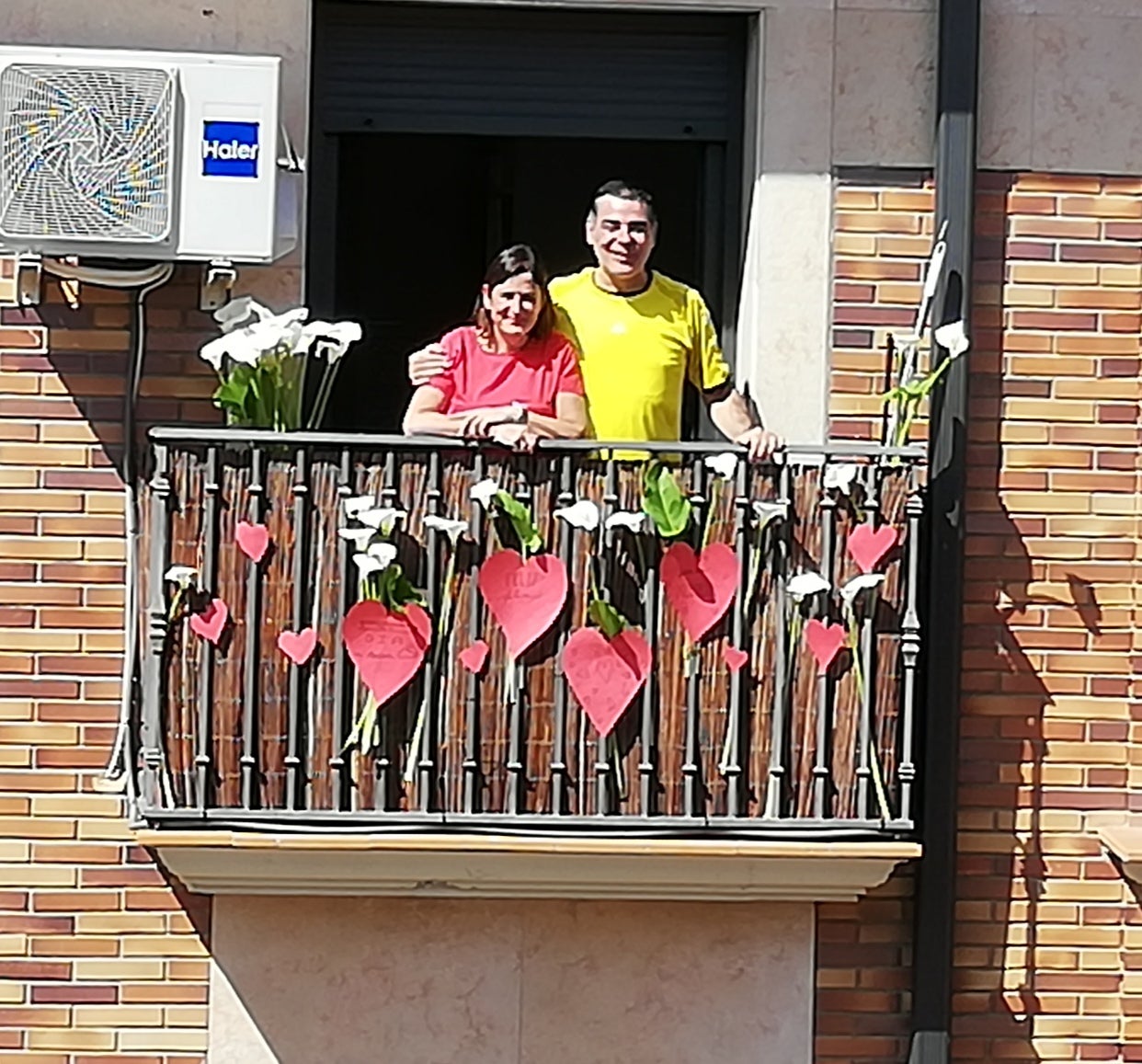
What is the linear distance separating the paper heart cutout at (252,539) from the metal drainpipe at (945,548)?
5.67 ft

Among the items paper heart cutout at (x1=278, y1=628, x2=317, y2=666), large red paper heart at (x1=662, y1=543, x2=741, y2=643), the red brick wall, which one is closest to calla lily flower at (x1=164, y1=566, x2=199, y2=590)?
paper heart cutout at (x1=278, y1=628, x2=317, y2=666)

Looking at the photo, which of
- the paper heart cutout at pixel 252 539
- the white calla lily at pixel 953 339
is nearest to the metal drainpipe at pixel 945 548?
the white calla lily at pixel 953 339

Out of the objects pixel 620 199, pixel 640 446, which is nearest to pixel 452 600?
pixel 640 446

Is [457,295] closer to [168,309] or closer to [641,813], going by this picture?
[168,309]

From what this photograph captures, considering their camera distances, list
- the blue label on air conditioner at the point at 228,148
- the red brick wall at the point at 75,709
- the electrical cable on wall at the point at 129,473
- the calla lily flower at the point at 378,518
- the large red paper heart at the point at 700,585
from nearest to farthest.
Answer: the calla lily flower at the point at 378,518 → the large red paper heart at the point at 700,585 → the blue label on air conditioner at the point at 228,148 → the electrical cable on wall at the point at 129,473 → the red brick wall at the point at 75,709

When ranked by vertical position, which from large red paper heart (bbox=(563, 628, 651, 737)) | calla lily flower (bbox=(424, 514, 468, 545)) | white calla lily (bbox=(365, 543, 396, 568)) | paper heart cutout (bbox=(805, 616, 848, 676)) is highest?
calla lily flower (bbox=(424, 514, 468, 545))

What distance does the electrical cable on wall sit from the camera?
5688mm

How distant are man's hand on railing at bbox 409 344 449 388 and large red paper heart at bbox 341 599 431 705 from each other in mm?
576

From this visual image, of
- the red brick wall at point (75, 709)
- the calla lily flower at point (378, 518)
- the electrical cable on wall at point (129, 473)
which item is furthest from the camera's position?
the red brick wall at point (75, 709)

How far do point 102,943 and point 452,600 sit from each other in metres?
1.39

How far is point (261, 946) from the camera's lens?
5.90 meters

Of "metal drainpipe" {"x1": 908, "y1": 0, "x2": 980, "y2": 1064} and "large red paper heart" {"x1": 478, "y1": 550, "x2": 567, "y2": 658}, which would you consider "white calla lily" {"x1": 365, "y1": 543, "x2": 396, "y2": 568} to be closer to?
"large red paper heart" {"x1": 478, "y1": 550, "x2": 567, "y2": 658}

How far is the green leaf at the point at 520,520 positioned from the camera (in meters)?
5.38

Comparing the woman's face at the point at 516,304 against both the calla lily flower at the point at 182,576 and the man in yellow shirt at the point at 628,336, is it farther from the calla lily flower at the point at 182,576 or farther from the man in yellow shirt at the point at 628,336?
the calla lily flower at the point at 182,576
